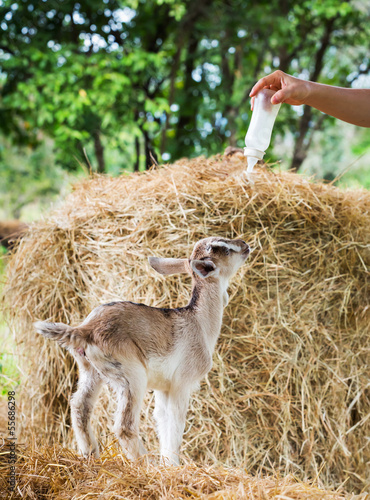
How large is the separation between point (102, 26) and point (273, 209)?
6388 millimetres

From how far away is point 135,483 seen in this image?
6.08ft

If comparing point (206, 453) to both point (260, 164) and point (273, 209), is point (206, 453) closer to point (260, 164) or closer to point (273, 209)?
point (273, 209)

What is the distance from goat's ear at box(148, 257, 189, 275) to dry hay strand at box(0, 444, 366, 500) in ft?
2.78

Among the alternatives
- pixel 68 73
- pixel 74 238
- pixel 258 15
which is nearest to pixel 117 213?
pixel 74 238

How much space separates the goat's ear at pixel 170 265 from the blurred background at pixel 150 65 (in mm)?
4468

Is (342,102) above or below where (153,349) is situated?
above

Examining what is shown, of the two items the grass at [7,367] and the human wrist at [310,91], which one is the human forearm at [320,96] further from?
the grass at [7,367]

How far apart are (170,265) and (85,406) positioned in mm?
742

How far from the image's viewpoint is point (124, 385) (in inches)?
73.5

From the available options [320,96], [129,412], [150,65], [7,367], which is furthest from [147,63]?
[129,412]

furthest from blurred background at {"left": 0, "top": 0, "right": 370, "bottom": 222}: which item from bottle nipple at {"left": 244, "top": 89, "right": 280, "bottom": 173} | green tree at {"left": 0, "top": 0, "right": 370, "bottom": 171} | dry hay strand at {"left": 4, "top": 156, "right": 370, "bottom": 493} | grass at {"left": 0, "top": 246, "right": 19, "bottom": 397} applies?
bottle nipple at {"left": 244, "top": 89, "right": 280, "bottom": 173}

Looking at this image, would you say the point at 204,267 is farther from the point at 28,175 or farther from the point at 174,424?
the point at 28,175

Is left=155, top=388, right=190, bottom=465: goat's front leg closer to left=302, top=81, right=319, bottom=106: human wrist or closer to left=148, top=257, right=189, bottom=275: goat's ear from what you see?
left=148, top=257, right=189, bottom=275: goat's ear

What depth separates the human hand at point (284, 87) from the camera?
7.11ft
